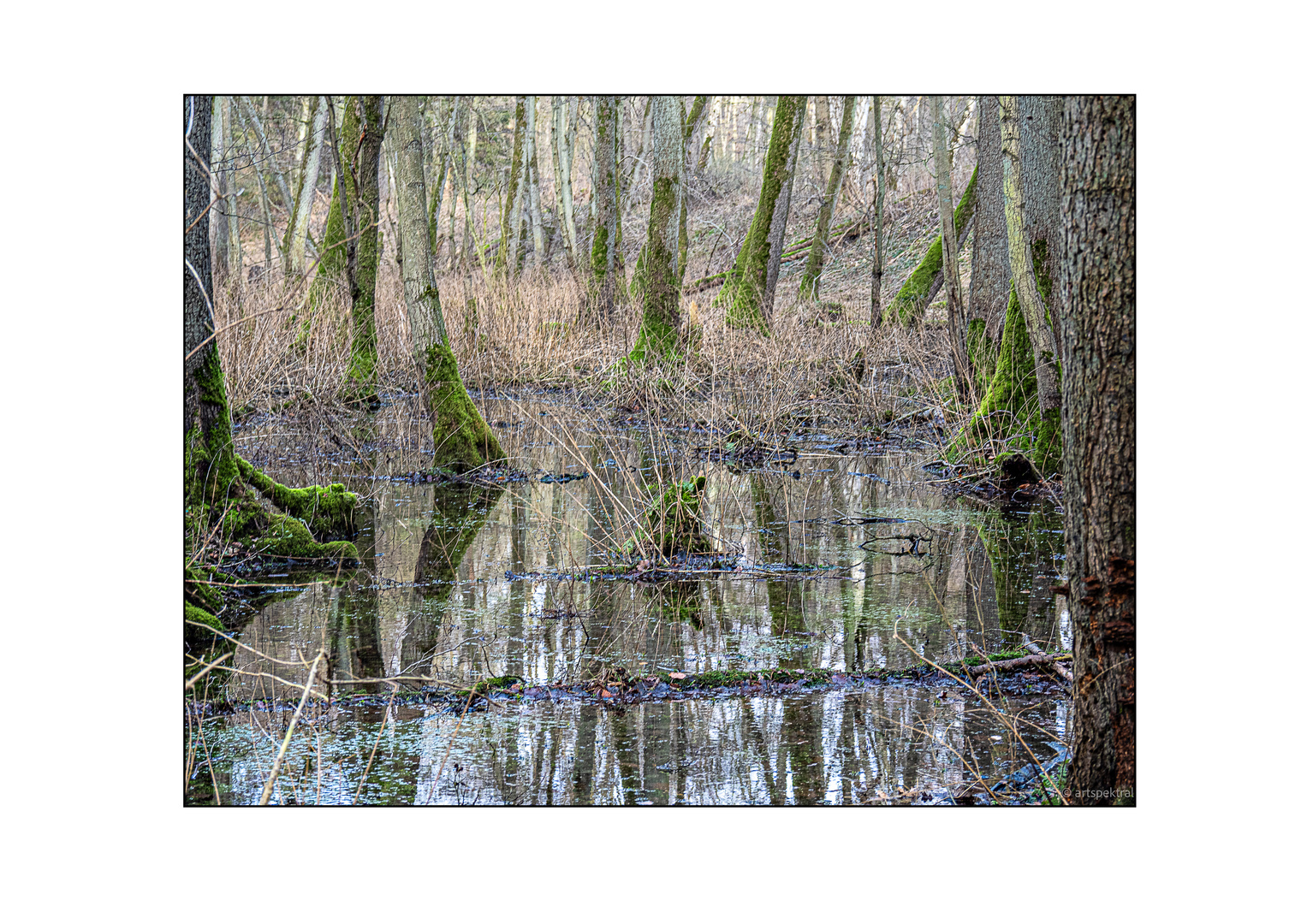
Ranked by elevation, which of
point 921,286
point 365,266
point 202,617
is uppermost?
point 365,266

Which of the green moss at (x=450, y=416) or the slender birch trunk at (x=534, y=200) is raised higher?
the slender birch trunk at (x=534, y=200)

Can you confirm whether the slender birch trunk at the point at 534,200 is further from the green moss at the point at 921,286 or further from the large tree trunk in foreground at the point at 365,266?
the green moss at the point at 921,286

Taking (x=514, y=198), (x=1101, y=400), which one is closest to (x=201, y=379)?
(x=1101, y=400)

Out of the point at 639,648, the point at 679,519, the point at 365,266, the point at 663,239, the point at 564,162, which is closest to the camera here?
the point at 639,648

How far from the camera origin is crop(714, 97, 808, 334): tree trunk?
11.4m

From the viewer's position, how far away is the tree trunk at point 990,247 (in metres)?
8.05

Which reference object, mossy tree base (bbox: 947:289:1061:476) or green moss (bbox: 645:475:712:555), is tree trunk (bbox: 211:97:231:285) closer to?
green moss (bbox: 645:475:712:555)

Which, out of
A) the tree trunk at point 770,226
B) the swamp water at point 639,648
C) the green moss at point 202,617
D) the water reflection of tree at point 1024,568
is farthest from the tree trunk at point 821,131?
the green moss at point 202,617

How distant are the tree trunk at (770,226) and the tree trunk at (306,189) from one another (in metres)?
5.83

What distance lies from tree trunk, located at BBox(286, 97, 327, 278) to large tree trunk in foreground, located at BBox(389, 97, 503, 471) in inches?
275

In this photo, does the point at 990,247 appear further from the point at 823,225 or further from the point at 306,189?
the point at 306,189

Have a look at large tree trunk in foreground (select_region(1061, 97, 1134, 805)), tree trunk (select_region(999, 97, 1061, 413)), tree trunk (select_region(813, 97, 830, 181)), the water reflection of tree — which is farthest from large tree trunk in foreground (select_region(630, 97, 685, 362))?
large tree trunk in foreground (select_region(1061, 97, 1134, 805))

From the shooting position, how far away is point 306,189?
14.4 metres

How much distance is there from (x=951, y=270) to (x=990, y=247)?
1.13 feet
